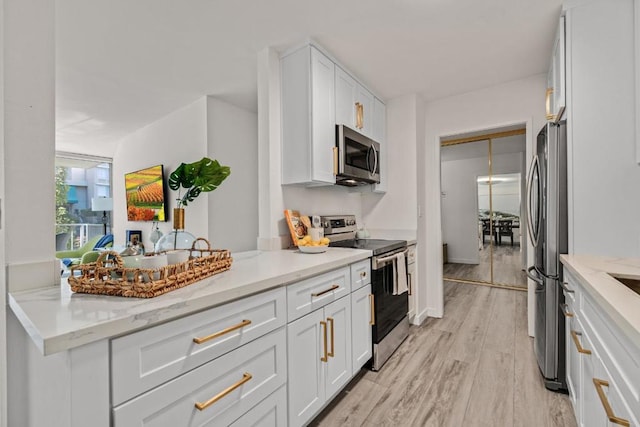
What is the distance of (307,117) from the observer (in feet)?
6.88

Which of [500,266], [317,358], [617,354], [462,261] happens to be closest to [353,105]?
[317,358]

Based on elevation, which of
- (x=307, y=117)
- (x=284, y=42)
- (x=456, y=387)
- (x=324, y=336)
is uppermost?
(x=284, y=42)

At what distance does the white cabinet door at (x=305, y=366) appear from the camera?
133 centimetres

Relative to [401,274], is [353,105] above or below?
above

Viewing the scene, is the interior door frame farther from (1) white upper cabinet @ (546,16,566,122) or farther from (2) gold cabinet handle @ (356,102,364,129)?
(2) gold cabinet handle @ (356,102,364,129)

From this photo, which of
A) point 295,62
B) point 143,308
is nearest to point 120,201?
point 295,62

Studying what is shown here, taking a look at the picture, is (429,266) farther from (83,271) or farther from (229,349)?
(83,271)

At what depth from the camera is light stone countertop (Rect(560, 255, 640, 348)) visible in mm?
736

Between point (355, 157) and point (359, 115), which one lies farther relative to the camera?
point (359, 115)

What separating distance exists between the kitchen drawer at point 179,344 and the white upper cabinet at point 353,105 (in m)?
1.76

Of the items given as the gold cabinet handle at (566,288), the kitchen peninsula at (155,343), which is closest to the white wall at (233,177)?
the kitchen peninsula at (155,343)

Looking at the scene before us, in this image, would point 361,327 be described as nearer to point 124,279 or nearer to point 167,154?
point 124,279

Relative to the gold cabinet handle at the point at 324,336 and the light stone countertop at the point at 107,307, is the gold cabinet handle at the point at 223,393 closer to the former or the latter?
the light stone countertop at the point at 107,307

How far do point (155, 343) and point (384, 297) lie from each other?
170cm
